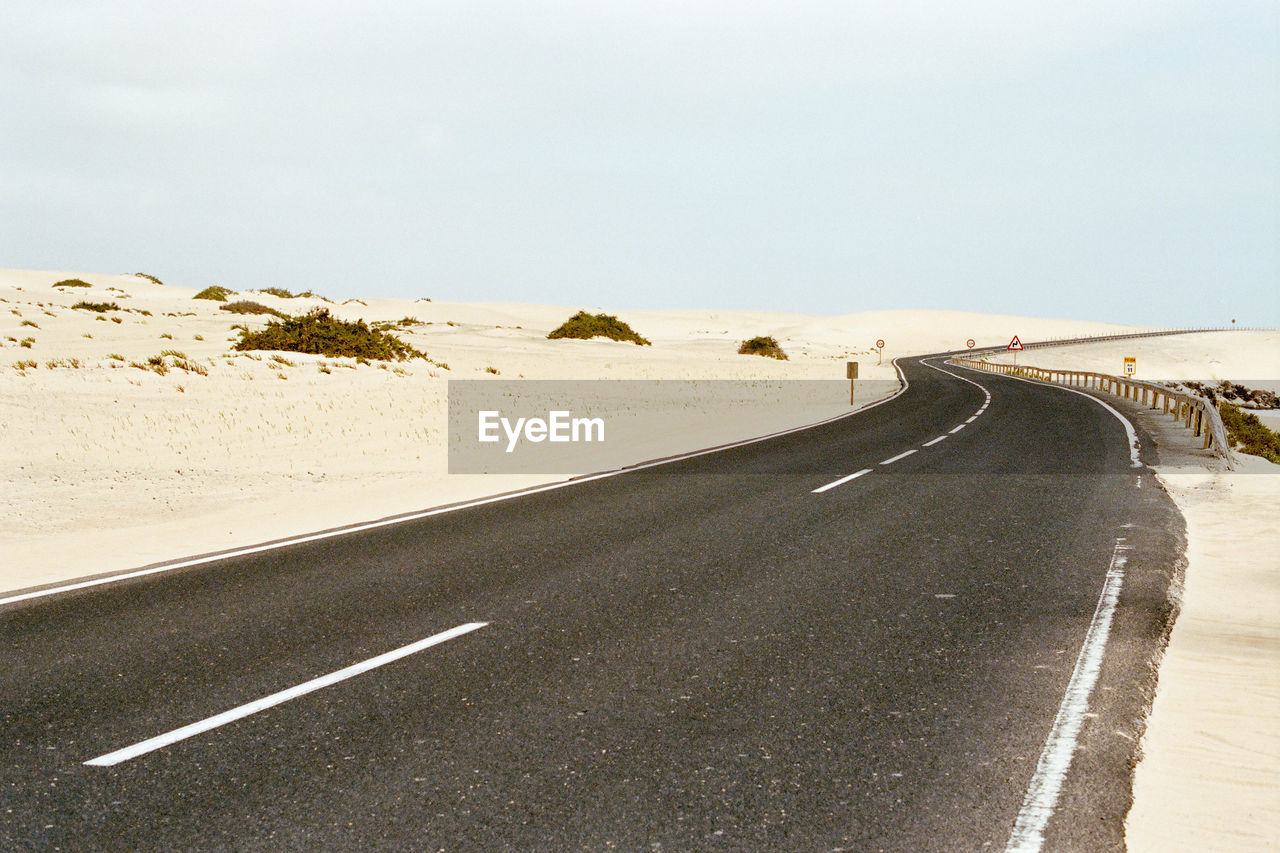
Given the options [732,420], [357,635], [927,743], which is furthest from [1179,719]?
[732,420]

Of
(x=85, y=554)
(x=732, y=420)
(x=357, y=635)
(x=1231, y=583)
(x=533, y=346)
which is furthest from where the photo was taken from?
(x=533, y=346)

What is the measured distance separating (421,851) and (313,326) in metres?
36.5

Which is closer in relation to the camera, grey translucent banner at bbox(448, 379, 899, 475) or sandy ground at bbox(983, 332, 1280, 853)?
sandy ground at bbox(983, 332, 1280, 853)

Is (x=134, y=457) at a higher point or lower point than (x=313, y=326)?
lower

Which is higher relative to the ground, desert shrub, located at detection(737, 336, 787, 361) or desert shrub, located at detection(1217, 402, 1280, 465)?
desert shrub, located at detection(737, 336, 787, 361)

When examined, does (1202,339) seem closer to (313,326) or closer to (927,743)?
(313,326)

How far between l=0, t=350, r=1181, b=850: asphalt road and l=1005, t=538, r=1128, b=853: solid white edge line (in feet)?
0.18

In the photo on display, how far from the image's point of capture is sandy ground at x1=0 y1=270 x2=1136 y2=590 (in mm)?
11578

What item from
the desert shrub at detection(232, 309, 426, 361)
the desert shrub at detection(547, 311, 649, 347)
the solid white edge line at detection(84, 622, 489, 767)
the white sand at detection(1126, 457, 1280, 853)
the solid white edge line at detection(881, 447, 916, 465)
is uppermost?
the desert shrub at detection(547, 311, 649, 347)

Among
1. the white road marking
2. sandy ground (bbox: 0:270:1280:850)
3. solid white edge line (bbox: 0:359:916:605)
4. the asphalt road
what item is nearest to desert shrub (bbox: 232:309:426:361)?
sandy ground (bbox: 0:270:1280:850)

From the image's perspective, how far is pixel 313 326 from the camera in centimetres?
3781

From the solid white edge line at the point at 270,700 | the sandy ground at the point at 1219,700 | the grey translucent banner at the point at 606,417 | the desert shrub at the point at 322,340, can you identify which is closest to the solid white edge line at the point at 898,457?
the grey translucent banner at the point at 606,417

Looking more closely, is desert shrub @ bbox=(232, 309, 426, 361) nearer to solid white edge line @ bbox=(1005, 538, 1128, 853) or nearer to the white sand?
the white sand

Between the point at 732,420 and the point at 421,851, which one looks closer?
the point at 421,851
